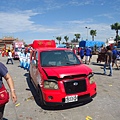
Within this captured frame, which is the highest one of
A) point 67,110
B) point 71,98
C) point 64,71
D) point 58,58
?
point 58,58

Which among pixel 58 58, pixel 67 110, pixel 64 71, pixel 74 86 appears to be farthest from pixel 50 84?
pixel 58 58

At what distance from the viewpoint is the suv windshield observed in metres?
5.45

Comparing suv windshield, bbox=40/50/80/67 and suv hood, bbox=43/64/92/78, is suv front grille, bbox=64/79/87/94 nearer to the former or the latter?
suv hood, bbox=43/64/92/78

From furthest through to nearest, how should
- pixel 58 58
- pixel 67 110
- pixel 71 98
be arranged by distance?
pixel 58 58, pixel 67 110, pixel 71 98

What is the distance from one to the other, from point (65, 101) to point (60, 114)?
1.27 feet

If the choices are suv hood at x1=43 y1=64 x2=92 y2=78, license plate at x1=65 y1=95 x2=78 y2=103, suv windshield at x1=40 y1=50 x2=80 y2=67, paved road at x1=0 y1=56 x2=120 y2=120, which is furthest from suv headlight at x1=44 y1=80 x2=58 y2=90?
suv windshield at x1=40 y1=50 x2=80 y2=67

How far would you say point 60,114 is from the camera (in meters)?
4.36

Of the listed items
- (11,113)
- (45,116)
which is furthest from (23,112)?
(45,116)

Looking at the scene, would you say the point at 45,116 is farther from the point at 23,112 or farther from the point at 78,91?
the point at 78,91

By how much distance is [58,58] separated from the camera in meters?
5.68

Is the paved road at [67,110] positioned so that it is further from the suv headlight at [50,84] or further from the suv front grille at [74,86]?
the suv headlight at [50,84]

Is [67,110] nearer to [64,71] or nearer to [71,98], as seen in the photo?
[71,98]

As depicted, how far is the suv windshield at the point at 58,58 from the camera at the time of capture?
17.9ft

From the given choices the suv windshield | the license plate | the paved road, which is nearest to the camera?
the paved road
